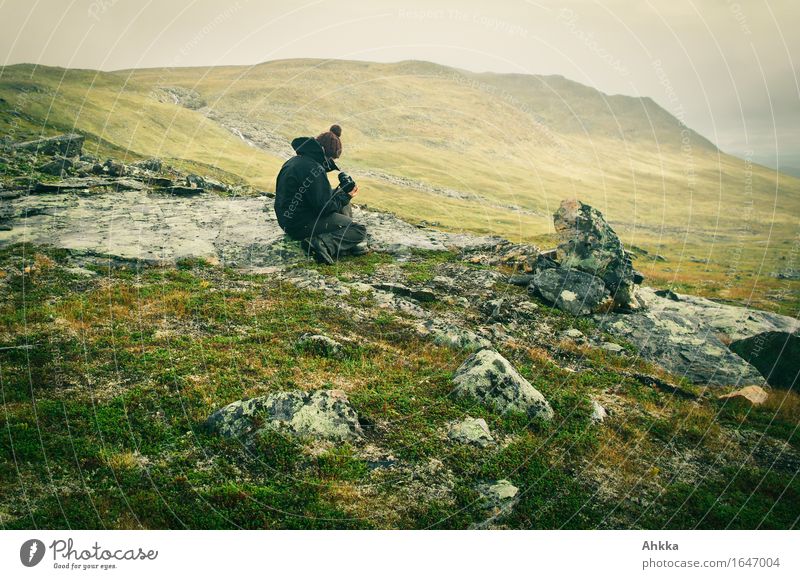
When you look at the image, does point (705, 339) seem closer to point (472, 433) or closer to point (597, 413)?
point (597, 413)

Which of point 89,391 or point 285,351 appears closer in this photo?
point 89,391

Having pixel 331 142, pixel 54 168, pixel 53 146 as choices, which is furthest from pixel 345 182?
pixel 53 146

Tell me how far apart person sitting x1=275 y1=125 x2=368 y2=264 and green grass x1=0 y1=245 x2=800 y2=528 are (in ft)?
16.4

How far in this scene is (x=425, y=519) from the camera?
6.57 metres

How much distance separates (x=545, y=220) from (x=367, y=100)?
92.7m

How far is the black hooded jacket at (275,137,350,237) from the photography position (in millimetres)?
15664

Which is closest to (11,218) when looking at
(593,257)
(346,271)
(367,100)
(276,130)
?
(346,271)

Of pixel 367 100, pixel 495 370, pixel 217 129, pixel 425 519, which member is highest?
pixel 367 100

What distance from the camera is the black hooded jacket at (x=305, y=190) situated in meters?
15.7

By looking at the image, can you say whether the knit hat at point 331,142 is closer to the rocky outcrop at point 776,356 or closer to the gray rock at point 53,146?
the rocky outcrop at point 776,356

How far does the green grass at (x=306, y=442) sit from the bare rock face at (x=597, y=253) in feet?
13.4

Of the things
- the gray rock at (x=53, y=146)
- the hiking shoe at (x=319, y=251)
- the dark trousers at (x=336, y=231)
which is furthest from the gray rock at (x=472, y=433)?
the gray rock at (x=53, y=146)

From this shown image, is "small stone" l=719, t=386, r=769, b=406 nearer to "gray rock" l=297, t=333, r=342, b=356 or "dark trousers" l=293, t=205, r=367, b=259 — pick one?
"gray rock" l=297, t=333, r=342, b=356

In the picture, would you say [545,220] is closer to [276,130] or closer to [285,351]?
[276,130]
